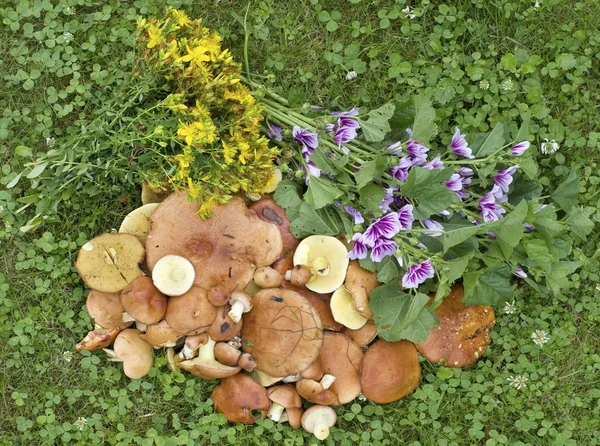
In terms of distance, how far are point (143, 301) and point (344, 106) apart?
1704 mm

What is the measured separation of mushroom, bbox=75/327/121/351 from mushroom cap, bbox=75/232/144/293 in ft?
0.88

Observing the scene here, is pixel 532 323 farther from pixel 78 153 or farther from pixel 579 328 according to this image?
pixel 78 153

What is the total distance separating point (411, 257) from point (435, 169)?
18.7 inches

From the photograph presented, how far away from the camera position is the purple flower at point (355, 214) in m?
3.41

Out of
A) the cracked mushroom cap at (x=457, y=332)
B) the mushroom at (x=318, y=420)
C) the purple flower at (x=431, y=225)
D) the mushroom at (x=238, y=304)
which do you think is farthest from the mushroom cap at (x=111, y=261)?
the cracked mushroom cap at (x=457, y=332)

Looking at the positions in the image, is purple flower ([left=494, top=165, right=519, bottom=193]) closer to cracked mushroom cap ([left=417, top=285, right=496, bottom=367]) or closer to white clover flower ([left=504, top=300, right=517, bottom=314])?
cracked mushroom cap ([left=417, top=285, right=496, bottom=367])

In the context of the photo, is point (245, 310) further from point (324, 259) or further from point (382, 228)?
point (382, 228)

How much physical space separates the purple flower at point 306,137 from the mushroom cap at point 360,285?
27.8 inches

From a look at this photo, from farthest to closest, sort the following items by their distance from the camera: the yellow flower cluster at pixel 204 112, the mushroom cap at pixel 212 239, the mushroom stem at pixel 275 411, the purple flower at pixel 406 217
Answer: the mushroom stem at pixel 275 411 < the mushroom cap at pixel 212 239 < the purple flower at pixel 406 217 < the yellow flower cluster at pixel 204 112

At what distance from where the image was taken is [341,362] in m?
3.63

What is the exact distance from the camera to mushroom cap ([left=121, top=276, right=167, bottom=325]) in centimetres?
336

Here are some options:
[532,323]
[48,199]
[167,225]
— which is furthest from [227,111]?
[532,323]

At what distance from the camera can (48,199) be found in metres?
3.60

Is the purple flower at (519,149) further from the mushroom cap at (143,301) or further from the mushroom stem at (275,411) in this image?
the mushroom cap at (143,301)
